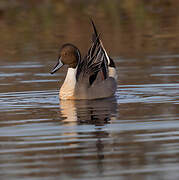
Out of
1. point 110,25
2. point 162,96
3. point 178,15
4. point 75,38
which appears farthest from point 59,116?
point 178,15

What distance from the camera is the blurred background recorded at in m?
16.6

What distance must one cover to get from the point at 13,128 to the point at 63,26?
12.9 m

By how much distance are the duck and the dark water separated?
253 millimetres

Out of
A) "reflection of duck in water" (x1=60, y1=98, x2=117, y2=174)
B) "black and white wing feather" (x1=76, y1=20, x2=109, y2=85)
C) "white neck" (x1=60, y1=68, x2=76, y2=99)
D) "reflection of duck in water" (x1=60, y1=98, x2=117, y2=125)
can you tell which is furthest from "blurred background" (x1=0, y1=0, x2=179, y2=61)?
"reflection of duck in water" (x1=60, y1=98, x2=117, y2=174)

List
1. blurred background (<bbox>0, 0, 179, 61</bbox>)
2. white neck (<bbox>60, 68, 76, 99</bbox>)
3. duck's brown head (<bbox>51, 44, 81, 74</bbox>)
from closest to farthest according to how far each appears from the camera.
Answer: white neck (<bbox>60, 68, 76, 99</bbox>), duck's brown head (<bbox>51, 44, 81, 74</bbox>), blurred background (<bbox>0, 0, 179, 61</bbox>)

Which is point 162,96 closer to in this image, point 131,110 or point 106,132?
point 131,110

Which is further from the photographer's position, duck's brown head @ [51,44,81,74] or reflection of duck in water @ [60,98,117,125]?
duck's brown head @ [51,44,81,74]

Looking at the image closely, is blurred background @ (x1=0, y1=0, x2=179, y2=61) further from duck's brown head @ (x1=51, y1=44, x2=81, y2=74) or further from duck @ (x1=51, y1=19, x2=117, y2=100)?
duck's brown head @ (x1=51, y1=44, x2=81, y2=74)

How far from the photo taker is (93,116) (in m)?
9.59

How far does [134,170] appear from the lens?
6.71 metres

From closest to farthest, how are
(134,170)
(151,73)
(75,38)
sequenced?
(134,170)
(151,73)
(75,38)

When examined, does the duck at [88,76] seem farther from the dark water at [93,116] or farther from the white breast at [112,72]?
the dark water at [93,116]

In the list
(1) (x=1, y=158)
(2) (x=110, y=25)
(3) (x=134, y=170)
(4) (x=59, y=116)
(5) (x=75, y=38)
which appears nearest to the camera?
(3) (x=134, y=170)

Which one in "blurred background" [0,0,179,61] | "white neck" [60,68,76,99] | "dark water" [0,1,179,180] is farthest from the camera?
"blurred background" [0,0,179,61]
